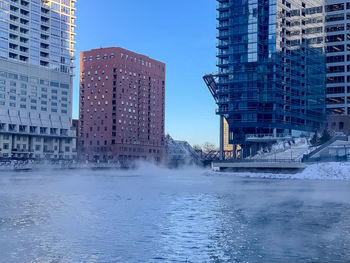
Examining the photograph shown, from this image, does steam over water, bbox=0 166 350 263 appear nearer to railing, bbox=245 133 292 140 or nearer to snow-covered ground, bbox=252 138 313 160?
snow-covered ground, bbox=252 138 313 160

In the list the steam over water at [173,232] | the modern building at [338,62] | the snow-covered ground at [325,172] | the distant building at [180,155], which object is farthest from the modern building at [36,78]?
the steam over water at [173,232]

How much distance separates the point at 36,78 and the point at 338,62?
350 ft

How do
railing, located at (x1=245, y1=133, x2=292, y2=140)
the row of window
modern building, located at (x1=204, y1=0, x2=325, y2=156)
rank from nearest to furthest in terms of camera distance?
railing, located at (x1=245, y1=133, x2=292, y2=140) < modern building, located at (x1=204, y1=0, x2=325, y2=156) < the row of window

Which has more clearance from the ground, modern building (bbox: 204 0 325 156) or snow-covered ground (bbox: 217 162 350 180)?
modern building (bbox: 204 0 325 156)

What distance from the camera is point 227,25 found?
147625 mm

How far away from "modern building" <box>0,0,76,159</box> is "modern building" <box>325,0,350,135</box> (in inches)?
3778

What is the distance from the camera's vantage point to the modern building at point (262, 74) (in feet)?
452

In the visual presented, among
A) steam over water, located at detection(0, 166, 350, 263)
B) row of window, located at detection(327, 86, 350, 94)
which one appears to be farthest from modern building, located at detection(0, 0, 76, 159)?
steam over water, located at detection(0, 166, 350, 263)

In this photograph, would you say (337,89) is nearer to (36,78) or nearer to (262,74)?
(262,74)

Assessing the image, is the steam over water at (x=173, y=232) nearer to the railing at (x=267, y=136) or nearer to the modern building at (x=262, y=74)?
the railing at (x=267, y=136)

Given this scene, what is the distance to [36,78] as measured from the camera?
168250mm

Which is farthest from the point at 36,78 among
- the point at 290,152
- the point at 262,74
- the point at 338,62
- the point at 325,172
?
the point at 325,172

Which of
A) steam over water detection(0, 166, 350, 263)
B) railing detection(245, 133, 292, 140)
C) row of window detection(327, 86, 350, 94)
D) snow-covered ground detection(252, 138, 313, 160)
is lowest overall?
steam over water detection(0, 166, 350, 263)

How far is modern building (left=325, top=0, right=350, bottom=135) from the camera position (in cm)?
→ 15500
